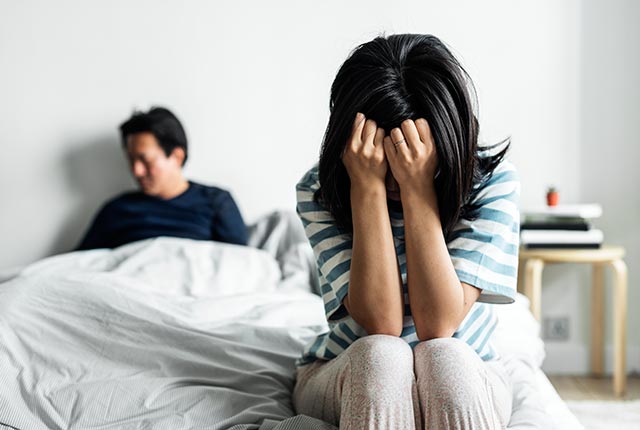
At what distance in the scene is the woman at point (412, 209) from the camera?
123 centimetres

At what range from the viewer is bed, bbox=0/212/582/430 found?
132 cm

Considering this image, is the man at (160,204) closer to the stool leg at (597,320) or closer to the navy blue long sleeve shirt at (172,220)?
the navy blue long sleeve shirt at (172,220)

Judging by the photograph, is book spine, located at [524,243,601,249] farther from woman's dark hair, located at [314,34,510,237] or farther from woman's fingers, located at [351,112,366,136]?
woman's fingers, located at [351,112,366,136]

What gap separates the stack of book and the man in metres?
0.92

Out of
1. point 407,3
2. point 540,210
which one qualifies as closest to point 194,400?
point 540,210

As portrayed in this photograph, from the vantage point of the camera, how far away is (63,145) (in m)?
2.74

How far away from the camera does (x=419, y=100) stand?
4.10ft

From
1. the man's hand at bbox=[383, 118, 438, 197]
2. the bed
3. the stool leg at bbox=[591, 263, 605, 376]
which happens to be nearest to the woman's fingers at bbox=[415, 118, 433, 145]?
the man's hand at bbox=[383, 118, 438, 197]

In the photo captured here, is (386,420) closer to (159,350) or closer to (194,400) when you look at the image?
(194,400)

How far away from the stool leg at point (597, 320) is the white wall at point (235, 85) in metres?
0.16

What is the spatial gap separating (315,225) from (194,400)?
1.20ft

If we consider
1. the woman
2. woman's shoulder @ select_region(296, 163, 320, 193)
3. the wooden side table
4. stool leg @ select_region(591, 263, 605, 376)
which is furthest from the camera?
stool leg @ select_region(591, 263, 605, 376)

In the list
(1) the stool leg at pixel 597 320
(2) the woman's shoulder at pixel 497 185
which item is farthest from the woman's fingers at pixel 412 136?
(1) the stool leg at pixel 597 320

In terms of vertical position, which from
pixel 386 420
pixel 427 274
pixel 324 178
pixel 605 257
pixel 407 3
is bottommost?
pixel 605 257
